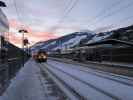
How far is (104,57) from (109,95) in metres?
44.6

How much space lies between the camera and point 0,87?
11.6 metres

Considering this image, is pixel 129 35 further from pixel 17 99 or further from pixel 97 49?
pixel 17 99

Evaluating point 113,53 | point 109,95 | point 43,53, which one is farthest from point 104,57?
point 109,95

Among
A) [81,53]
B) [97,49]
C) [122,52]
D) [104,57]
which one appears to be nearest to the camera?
[122,52]

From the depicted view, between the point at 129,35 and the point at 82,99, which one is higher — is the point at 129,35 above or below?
above

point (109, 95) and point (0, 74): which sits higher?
point (0, 74)

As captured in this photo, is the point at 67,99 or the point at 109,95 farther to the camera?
the point at 109,95

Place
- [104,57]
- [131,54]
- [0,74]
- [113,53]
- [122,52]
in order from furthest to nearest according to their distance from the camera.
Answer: [104,57]
[113,53]
[122,52]
[131,54]
[0,74]

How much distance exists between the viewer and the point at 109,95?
Answer: 521 inches

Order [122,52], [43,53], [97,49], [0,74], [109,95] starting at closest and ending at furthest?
[0,74] < [109,95] < [122,52] < [97,49] < [43,53]

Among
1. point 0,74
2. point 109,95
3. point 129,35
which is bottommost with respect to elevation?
point 109,95

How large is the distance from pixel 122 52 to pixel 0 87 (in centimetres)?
3850

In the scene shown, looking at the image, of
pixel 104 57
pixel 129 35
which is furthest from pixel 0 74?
pixel 129 35

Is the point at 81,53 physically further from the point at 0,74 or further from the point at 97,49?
the point at 0,74
